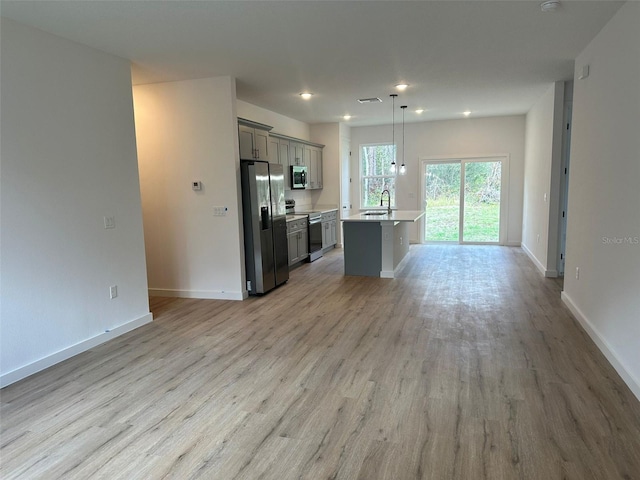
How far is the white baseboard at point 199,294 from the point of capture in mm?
5152

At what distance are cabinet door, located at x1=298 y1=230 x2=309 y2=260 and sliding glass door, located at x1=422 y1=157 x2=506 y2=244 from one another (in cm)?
330

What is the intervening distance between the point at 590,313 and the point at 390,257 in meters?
2.77

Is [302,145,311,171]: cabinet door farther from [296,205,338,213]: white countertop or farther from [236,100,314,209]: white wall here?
[296,205,338,213]: white countertop

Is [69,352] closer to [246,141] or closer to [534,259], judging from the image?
[246,141]

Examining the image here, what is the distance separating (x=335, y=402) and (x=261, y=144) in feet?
13.8

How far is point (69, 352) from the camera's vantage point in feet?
11.5

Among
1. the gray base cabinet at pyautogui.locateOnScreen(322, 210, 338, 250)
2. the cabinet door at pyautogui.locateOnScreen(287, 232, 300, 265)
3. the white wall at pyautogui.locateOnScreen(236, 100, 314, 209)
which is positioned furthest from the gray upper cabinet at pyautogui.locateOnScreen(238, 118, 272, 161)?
the gray base cabinet at pyautogui.locateOnScreen(322, 210, 338, 250)

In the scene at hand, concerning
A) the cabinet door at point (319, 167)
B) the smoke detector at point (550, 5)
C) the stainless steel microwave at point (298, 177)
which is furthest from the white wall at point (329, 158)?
the smoke detector at point (550, 5)

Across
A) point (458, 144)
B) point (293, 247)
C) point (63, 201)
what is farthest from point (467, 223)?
point (63, 201)

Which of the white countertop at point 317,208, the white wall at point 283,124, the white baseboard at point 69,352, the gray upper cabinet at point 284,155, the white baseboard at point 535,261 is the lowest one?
the white baseboard at point 69,352

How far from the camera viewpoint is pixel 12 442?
2.32m

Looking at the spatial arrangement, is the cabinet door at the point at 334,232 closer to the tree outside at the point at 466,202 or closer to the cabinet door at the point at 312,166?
the cabinet door at the point at 312,166

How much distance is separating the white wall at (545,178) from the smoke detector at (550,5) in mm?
2744

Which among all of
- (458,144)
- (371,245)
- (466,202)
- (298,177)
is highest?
(458,144)
